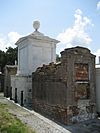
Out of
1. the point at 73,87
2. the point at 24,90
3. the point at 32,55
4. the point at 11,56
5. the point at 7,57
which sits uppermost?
the point at 11,56

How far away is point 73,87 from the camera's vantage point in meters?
10.7

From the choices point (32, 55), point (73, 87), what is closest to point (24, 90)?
point (32, 55)

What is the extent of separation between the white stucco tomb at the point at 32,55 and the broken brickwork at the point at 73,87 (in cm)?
522

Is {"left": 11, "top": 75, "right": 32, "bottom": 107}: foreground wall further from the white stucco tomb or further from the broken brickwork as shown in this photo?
the broken brickwork

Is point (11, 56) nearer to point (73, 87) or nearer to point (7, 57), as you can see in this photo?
point (7, 57)

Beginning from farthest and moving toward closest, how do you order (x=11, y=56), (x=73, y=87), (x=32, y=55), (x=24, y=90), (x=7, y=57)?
(x=11, y=56) → (x=7, y=57) → (x=32, y=55) → (x=24, y=90) → (x=73, y=87)

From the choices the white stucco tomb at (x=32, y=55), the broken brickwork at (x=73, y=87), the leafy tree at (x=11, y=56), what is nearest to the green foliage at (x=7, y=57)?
the leafy tree at (x=11, y=56)

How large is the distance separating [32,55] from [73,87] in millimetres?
7447

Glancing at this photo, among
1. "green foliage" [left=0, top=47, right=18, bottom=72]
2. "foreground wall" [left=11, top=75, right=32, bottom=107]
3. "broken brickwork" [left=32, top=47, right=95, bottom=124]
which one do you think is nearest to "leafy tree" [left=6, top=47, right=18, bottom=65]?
"green foliage" [left=0, top=47, right=18, bottom=72]

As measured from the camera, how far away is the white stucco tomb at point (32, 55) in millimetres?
17203

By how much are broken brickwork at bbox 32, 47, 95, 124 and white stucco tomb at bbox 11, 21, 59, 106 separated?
5222mm

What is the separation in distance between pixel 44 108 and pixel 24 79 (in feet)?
15.6

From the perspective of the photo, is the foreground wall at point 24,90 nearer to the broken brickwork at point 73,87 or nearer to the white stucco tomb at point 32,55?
the white stucco tomb at point 32,55

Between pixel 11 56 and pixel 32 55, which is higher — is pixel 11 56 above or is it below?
above
